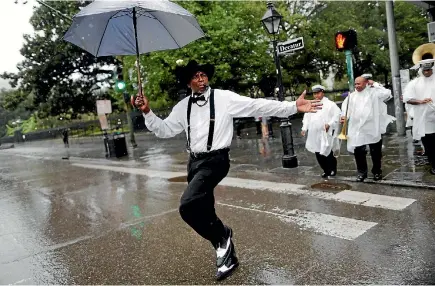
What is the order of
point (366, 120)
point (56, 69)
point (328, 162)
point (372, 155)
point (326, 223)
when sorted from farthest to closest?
point (56, 69)
point (328, 162)
point (372, 155)
point (366, 120)
point (326, 223)

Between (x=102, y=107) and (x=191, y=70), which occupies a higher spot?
(x=102, y=107)

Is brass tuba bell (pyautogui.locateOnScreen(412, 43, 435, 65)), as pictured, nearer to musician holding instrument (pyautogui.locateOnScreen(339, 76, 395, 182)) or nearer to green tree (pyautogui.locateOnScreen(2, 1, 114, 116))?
musician holding instrument (pyautogui.locateOnScreen(339, 76, 395, 182))

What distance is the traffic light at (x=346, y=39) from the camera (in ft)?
27.7

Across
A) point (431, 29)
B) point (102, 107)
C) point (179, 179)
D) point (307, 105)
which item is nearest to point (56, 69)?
point (102, 107)

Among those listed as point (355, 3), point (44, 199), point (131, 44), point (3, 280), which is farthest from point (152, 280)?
point (355, 3)

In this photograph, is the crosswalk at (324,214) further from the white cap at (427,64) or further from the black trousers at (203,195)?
the white cap at (427,64)

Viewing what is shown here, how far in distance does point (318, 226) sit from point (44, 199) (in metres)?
6.92

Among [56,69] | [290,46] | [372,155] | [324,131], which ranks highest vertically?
[56,69]

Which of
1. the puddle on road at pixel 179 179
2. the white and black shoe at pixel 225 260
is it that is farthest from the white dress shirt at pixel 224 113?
the puddle on road at pixel 179 179

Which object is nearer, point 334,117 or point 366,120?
point 366,120

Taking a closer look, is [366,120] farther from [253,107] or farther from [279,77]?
[253,107]

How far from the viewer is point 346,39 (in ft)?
27.7

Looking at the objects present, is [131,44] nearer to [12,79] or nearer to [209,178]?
[209,178]

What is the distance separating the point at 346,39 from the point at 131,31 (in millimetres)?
5702
